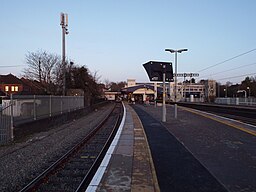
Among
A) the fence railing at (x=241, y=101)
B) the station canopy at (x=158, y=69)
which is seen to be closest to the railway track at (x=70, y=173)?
the station canopy at (x=158, y=69)

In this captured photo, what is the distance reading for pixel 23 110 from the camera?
14.0m

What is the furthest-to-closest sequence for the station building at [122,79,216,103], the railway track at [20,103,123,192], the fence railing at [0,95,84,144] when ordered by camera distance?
the station building at [122,79,216,103] < the fence railing at [0,95,84,144] < the railway track at [20,103,123,192]

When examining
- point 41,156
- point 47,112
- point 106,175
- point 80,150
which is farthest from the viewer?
point 47,112

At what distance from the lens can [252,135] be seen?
12.5 metres

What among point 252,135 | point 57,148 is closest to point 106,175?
point 57,148

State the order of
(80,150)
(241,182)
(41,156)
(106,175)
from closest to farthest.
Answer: (241,182) → (106,175) → (41,156) → (80,150)

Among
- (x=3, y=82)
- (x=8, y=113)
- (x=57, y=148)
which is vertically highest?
(x=3, y=82)

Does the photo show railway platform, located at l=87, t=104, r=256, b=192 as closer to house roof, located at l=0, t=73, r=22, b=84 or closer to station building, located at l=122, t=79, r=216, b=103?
station building, located at l=122, t=79, r=216, b=103

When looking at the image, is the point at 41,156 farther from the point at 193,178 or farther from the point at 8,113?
the point at 193,178

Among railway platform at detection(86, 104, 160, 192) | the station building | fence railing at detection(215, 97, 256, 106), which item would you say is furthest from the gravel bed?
the station building

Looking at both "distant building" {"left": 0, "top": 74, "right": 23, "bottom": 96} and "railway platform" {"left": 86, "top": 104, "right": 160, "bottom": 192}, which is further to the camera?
"distant building" {"left": 0, "top": 74, "right": 23, "bottom": 96}

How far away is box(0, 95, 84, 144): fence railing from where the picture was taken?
1176cm

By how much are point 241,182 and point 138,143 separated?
536cm

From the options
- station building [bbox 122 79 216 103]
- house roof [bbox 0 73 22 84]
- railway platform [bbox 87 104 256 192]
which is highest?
house roof [bbox 0 73 22 84]
